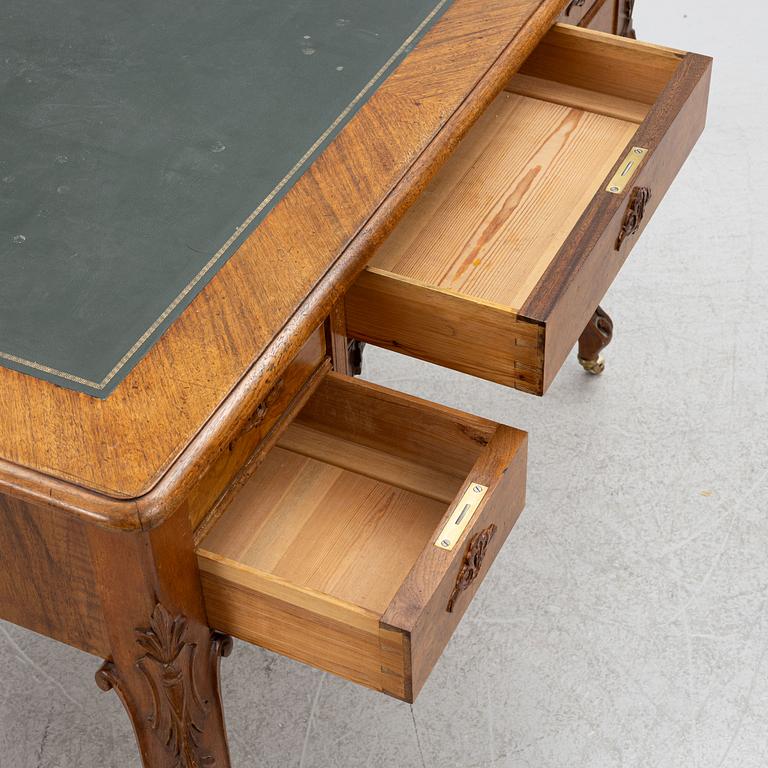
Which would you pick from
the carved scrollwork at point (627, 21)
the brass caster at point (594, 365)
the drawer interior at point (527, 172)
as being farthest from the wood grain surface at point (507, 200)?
the brass caster at point (594, 365)

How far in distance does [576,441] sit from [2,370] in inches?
42.8

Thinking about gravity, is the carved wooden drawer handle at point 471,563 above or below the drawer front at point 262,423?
below

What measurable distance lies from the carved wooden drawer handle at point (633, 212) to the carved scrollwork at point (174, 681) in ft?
1.93

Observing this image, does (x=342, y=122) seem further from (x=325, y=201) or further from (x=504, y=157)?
(x=504, y=157)

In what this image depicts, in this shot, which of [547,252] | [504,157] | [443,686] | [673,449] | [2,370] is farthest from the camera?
[673,449]

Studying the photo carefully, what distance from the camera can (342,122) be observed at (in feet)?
4.70

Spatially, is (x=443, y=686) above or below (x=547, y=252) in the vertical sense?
Answer: below

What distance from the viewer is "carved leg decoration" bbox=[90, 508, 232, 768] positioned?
1.20 meters

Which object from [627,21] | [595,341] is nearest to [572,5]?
[627,21]

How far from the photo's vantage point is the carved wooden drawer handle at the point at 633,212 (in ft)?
4.85

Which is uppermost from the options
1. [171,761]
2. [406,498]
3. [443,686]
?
[406,498]

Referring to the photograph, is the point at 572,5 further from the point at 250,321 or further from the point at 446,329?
the point at 250,321

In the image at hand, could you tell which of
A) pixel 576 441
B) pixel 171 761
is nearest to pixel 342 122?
pixel 171 761

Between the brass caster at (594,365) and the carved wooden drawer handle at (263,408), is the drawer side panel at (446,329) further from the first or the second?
the brass caster at (594,365)
